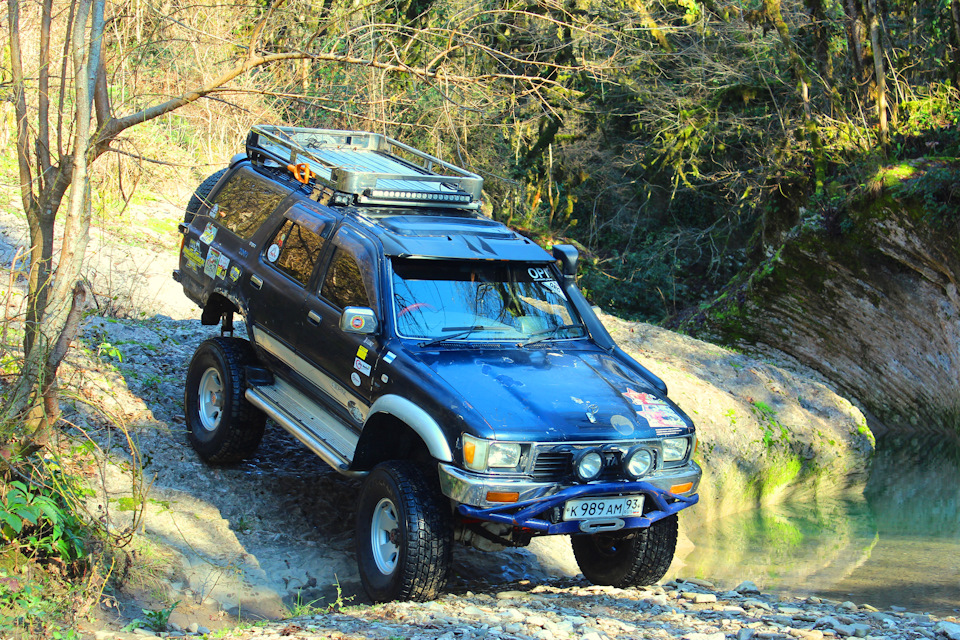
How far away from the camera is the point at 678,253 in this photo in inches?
975

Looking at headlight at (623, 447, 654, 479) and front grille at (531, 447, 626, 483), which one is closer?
front grille at (531, 447, 626, 483)

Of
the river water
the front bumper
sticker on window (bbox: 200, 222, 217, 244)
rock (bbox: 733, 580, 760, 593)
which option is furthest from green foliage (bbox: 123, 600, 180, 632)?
the river water

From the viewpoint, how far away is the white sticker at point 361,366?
580cm

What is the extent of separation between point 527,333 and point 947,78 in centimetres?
1284

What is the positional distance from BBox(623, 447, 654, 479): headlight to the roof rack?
2699mm

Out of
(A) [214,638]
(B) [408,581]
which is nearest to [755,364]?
(B) [408,581]

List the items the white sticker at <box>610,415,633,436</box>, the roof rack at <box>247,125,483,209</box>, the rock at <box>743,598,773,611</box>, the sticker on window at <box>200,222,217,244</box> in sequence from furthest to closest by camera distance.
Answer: the sticker on window at <box>200,222,217,244</box>
the roof rack at <box>247,125,483,209</box>
the rock at <box>743,598,773,611</box>
the white sticker at <box>610,415,633,436</box>

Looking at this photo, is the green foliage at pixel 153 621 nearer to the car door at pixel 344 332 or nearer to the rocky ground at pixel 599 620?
the rocky ground at pixel 599 620

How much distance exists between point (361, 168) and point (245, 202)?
1.06 meters

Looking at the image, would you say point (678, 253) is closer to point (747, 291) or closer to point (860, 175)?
point (747, 291)

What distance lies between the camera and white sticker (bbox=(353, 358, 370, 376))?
5805 millimetres

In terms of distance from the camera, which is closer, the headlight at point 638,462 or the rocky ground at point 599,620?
the rocky ground at point 599,620

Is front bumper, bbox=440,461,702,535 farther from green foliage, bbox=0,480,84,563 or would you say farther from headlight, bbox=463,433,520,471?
green foliage, bbox=0,480,84,563

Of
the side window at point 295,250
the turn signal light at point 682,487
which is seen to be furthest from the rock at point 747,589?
the side window at point 295,250
